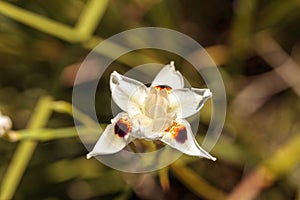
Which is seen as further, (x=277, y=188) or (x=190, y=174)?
(x=277, y=188)

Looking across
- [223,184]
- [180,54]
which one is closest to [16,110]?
[180,54]

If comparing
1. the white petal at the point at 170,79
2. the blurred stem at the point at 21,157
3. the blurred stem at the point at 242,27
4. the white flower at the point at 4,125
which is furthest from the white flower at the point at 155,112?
the blurred stem at the point at 242,27

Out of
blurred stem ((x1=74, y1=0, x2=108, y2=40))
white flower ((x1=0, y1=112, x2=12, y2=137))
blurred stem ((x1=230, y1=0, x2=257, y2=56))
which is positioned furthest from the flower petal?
blurred stem ((x1=230, y1=0, x2=257, y2=56))

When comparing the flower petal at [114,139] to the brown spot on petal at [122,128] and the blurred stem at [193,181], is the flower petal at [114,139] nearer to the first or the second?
the brown spot on petal at [122,128]

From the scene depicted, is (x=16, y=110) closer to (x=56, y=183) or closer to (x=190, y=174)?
(x=56, y=183)

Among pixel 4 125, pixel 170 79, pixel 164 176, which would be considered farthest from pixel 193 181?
pixel 4 125

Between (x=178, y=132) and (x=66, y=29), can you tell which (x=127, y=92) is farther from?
(x=66, y=29)
